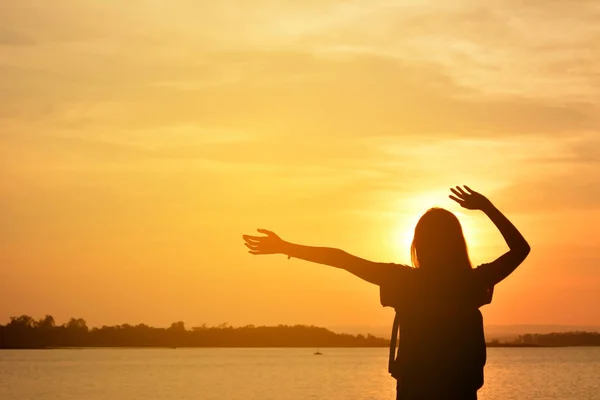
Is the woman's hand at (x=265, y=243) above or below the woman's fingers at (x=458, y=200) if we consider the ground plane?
below

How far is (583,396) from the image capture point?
98.7 metres

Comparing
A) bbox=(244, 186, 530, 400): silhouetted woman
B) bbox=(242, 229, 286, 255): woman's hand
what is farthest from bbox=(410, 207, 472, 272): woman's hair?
bbox=(242, 229, 286, 255): woman's hand

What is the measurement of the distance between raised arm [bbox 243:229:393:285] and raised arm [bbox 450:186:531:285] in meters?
0.57

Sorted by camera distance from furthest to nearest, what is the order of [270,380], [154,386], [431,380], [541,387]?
[270,380]
[154,386]
[541,387]
[431,380]

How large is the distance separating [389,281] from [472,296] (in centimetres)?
49

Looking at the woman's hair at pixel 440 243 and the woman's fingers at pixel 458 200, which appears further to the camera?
the woman's fingers at pixel 458 200

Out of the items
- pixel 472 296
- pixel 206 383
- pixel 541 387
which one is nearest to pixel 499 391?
pixel 541 387

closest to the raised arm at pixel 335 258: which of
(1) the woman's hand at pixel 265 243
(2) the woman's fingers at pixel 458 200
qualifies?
(1) the woman's hand at pixel 265 243

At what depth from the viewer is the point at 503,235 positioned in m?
6.30

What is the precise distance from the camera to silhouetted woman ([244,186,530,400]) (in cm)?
623

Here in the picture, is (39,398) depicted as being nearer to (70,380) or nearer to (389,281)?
(70,380)

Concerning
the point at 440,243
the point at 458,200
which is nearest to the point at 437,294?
the point at 440,243

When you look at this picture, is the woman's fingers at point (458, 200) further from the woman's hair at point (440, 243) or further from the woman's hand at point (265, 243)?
the woman's hand at point (265, 243)

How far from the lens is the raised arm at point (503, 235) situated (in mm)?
6242
